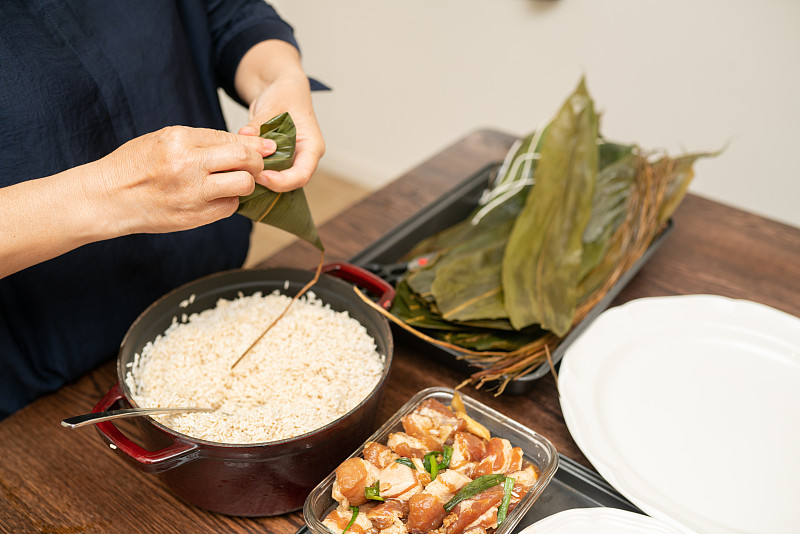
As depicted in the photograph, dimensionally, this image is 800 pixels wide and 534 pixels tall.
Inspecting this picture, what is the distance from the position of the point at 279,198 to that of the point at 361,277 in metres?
0.23

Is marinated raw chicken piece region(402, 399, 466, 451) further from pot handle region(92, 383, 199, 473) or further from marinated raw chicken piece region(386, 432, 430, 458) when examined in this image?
pot handle region(92, 383, 199, 473)

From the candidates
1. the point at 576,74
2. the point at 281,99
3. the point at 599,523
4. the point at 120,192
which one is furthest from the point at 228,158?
the point at 576,74

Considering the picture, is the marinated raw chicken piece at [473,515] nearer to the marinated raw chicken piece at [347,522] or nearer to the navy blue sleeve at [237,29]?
the marinated raw chicken piece at [347,522]

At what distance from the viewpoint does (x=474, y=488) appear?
78 cm

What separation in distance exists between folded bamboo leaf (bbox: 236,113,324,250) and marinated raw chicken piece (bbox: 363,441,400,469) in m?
0.38

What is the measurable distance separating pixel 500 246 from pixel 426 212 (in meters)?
0.23

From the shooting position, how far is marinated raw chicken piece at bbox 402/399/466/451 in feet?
2.83

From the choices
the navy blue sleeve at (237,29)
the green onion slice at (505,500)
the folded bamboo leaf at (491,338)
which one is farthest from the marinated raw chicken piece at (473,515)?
the navy blue sleeve at (237,29)

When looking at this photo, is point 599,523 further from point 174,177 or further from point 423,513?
point 174,177

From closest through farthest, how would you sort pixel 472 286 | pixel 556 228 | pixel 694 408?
1. pixel 694 408
2. pixel 472 286
3. pixel 556 228

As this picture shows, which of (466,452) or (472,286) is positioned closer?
(466,452)

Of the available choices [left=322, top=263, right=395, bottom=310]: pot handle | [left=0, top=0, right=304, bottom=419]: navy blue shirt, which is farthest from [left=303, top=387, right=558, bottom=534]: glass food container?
[left=0, top=0, right=304, bottom=419]: navy blue shirt

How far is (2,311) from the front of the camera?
1.06m

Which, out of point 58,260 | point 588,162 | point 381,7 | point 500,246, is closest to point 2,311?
point 58,260
